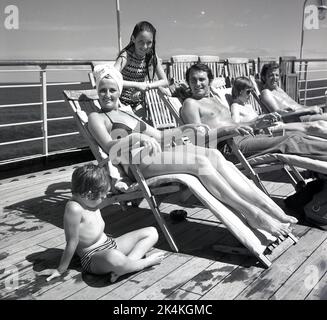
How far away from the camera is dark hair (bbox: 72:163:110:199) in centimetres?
222

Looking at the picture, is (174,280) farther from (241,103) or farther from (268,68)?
(268,68)

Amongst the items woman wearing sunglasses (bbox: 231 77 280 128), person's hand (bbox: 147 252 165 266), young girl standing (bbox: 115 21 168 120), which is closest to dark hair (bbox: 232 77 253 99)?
woman wearing sunglasses (bbox: 231 77 280 128)

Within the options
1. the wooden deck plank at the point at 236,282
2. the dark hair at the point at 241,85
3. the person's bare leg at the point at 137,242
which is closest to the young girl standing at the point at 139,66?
the dark hair at the point at 241,85

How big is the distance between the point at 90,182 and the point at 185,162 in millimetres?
715

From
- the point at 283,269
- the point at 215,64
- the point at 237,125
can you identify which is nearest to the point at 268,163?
the point at 237,125

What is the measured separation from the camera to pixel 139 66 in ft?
13.1

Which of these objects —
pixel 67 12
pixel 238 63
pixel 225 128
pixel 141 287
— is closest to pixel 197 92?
pixel 225 128

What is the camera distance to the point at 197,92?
3604mm

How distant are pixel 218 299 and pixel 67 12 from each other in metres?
33.0

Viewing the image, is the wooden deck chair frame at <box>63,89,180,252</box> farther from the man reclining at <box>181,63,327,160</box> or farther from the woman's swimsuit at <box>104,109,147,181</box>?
the man reclining at <box>181,63,327,160</box>

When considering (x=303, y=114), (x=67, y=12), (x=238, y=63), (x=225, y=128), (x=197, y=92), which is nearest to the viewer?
(x=225, y=128)

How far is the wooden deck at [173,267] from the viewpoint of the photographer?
2135 mm
